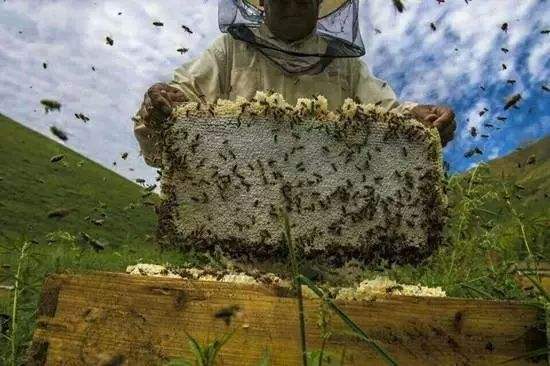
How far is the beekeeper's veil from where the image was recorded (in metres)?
4.66

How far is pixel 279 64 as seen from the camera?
4.68 m

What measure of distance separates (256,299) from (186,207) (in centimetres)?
178

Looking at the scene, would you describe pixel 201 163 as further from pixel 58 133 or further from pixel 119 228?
pixel 119 228

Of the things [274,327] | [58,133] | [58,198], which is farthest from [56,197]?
[274,327]

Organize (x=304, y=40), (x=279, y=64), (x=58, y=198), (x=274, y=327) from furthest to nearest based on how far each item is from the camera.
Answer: (x=58, y=198), (x=304, y=40), (x=279, y=64), (x=274, y=327)

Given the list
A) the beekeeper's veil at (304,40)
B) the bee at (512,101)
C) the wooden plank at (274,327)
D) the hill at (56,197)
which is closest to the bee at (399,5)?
the beekeeper's veil at (304,40)

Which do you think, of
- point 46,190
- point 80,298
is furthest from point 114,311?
point 46,190

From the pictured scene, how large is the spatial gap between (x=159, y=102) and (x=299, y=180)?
1.00m

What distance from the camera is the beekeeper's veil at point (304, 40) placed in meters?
4.66

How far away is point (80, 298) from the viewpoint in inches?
89.1

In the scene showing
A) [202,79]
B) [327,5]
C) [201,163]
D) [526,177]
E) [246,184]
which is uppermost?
[327,5]

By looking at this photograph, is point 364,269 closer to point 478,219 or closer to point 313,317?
point 478,219

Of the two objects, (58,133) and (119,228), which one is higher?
(119,228)

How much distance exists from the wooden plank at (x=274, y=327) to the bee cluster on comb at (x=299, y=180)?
160cm
